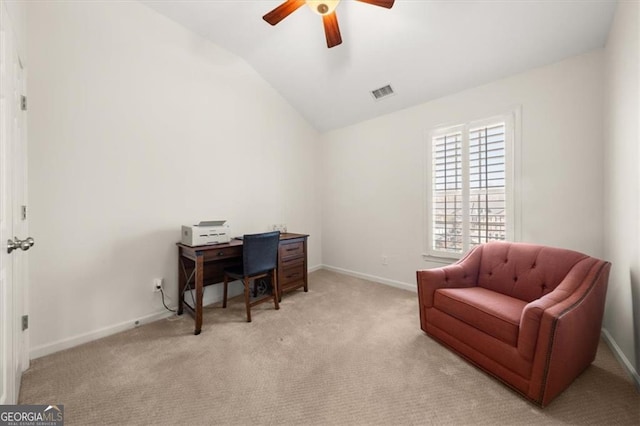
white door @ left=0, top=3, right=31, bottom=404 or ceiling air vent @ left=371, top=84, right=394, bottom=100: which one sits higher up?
ceiling air vent @ left=371, top=84, right=394, bottom=100

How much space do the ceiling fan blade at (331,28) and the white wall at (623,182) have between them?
1874 mm

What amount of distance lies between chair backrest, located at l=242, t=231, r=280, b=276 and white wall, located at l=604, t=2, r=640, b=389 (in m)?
2.71

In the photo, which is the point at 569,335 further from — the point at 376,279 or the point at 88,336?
the point at 88,336

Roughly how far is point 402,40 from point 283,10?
1266mm

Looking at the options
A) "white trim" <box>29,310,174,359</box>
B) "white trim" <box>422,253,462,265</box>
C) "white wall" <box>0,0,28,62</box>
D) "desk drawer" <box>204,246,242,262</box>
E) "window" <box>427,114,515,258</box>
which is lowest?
"white trim" <box>29,310,174,359</box>

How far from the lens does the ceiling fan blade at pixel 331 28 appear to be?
1865 mm

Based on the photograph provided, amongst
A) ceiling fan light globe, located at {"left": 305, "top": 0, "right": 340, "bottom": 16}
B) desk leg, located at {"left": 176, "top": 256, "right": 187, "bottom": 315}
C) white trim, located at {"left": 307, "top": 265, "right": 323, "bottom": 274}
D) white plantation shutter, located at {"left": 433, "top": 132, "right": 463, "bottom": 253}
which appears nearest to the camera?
ceiling fan light globe, located at {"left": 305, "top": 0, "right": 340, "bottom": 16}

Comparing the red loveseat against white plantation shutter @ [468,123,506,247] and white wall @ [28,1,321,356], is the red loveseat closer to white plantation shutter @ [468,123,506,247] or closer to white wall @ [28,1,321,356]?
white plantation shutter @ [468,123,506,247]

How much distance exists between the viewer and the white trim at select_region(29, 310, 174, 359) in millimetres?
1850

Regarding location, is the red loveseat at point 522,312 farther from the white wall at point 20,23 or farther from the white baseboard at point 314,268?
the white wall at point 20,23

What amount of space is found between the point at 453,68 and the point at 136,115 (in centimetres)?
325

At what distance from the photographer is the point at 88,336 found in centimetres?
205

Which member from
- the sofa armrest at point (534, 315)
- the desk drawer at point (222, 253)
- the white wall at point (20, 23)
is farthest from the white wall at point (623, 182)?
the white wall at point (20, 23)
